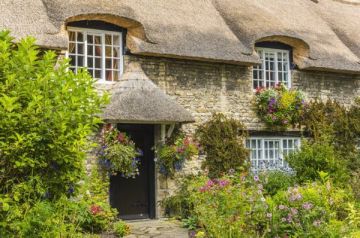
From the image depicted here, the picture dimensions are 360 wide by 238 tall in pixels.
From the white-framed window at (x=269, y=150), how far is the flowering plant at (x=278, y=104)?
1.81ft

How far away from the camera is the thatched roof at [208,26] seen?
970cm

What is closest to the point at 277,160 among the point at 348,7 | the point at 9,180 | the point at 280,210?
the point at 280,210

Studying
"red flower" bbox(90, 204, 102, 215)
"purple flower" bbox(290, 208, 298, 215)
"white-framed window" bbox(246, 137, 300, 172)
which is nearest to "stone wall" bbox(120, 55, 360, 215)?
"white-framed window" bbox(246, 137, 300, 172)

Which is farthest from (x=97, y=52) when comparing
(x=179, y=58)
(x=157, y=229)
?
(x=157, y=229)

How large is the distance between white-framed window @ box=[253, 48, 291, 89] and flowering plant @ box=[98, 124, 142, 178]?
432cm

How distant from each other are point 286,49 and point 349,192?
5.08m

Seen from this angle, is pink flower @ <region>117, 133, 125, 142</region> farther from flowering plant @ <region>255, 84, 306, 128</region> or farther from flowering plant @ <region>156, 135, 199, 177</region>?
flowering plant @ <region>255, 84, 306, 128</region>

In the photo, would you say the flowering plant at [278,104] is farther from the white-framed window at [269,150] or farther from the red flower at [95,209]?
the red flower at [95,209]

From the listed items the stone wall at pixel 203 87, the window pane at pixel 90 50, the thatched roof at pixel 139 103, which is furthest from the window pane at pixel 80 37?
the thatched roof at pixel 139 103

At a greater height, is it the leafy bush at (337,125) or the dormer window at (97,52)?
the dormer window at (97,52)

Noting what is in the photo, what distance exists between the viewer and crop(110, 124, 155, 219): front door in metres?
10.8

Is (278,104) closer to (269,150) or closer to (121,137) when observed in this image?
(269,150)

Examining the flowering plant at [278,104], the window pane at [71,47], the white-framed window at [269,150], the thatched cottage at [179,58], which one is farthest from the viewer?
the white-framed window at [269,150]

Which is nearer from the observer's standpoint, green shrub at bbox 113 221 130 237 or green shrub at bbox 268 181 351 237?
green shrub at bbox 268 181 351 237
